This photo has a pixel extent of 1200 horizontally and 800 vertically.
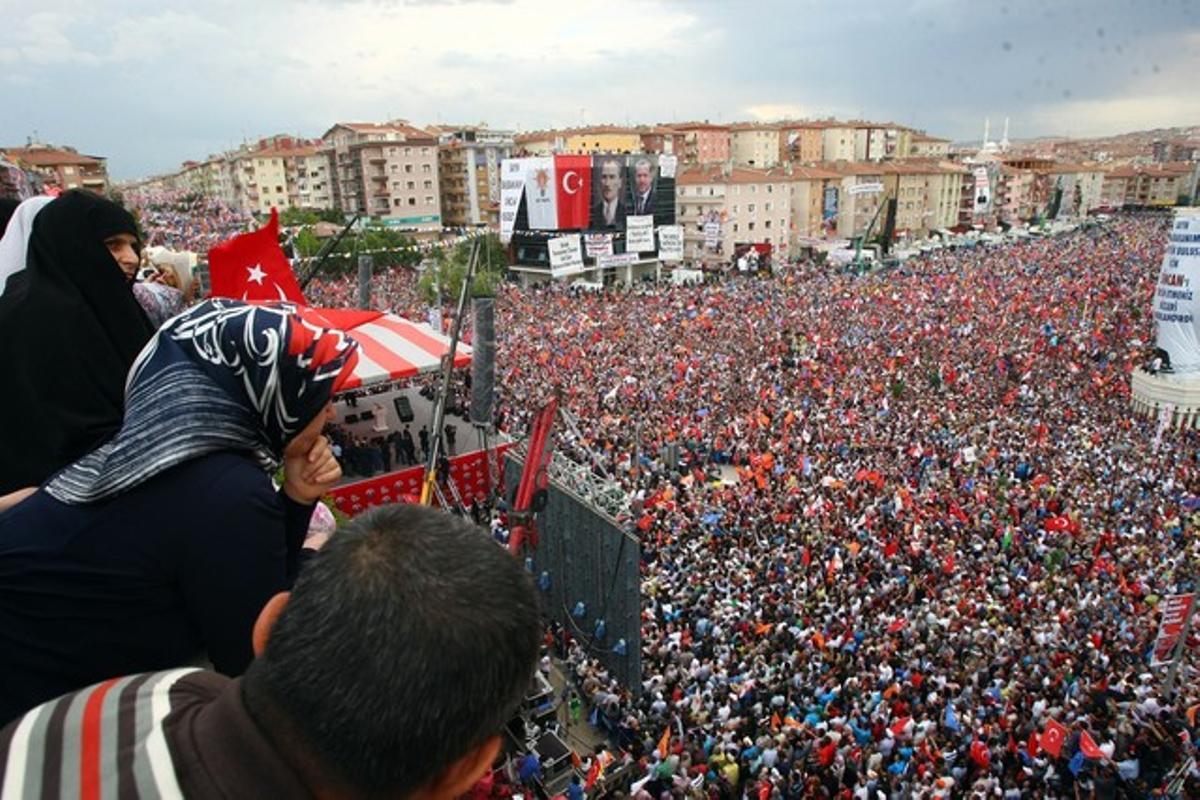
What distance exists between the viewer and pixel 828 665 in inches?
411

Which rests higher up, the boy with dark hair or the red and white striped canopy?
the boy with dark hair

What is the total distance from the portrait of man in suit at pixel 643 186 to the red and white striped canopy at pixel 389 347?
32.7 m

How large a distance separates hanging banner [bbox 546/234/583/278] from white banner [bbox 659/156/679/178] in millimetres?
9128

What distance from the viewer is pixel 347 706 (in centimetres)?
93

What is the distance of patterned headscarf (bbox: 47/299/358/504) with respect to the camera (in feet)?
5.13

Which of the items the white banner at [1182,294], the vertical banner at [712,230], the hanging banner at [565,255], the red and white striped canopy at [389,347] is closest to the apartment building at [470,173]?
the vertical banner at [712,230]

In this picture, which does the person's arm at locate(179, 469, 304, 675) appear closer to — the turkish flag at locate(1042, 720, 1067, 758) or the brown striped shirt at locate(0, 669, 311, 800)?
the brown striped shirt at locate(0, 669, 311, 800)

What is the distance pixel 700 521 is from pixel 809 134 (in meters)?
83.6

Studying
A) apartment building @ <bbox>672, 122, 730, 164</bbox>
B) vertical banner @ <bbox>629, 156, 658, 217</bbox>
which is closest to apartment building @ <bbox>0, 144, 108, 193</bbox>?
vertical banner @ <bbox>629, 156, 658, 217</bbox>

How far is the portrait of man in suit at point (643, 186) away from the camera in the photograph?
47.2 m

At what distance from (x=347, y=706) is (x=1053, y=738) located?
990 cm

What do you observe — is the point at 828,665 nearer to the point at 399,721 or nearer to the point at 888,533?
the point at 888,533

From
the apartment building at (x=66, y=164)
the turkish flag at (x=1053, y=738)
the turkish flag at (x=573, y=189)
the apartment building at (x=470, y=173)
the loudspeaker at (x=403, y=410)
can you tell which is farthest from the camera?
the apartment building at (x=470, y=173)

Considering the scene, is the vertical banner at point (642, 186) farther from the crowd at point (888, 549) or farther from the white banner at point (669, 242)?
the crowd at point (888, 549)
